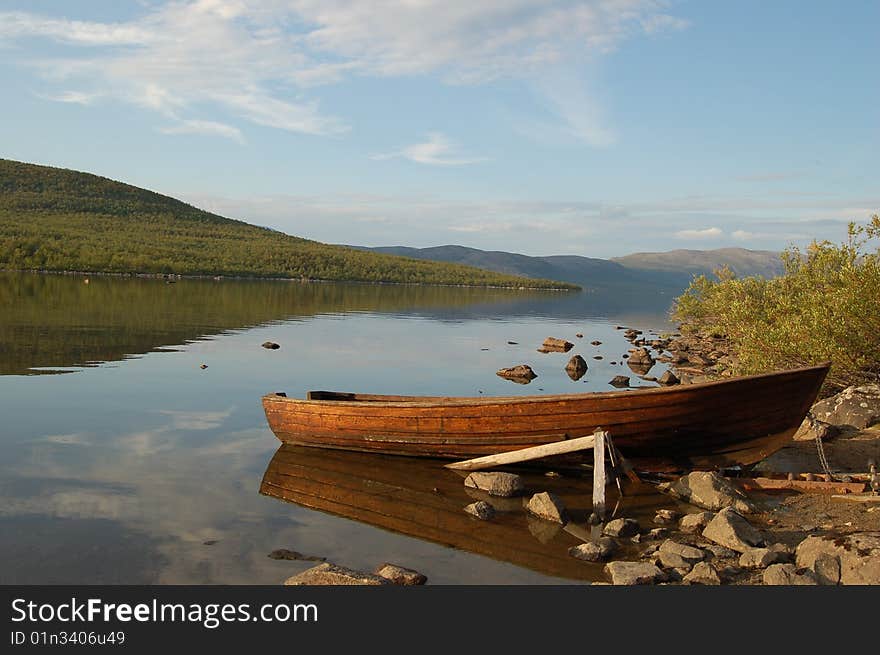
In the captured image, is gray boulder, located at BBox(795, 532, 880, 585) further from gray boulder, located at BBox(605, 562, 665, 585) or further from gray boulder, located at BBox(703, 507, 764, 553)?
gray boulder, located at BBox(605, 562, 665, 585)

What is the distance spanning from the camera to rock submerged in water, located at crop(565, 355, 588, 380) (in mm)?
31897

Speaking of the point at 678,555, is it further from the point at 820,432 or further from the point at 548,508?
the point at 820,432

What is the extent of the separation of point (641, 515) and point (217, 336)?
3018 cm

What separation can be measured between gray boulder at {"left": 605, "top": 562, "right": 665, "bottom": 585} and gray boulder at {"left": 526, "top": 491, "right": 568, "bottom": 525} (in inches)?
103

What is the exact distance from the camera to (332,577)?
884 centimetres

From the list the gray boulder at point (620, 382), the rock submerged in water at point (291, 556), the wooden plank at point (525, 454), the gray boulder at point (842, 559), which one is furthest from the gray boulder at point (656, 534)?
the gray boulder at point (620, 382)

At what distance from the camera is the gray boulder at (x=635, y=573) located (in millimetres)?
9086

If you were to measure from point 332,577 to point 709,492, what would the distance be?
7.27 meters

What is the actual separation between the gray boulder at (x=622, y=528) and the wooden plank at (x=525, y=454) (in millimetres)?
1950

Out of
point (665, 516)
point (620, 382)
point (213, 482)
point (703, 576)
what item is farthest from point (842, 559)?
point (620, 382)

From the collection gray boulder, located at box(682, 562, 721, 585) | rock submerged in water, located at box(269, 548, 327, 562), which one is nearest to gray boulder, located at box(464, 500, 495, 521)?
rock submerged in water, located at box(269, 548, 327, 562)

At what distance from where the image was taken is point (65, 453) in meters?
15.3
